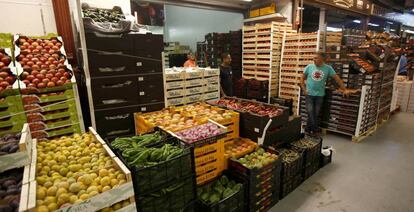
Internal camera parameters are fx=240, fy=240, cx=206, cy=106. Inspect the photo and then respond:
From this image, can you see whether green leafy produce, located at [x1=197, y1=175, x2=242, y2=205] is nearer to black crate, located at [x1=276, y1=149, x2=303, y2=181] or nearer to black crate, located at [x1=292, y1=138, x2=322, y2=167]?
black crate, located at [x1=276, y1=149, x2=303, y2=181]

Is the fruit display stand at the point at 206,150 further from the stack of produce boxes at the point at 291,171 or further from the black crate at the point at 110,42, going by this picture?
the black crate at the point at 110,42

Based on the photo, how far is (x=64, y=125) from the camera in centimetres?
347

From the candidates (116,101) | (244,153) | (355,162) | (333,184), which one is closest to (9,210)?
(244,153)

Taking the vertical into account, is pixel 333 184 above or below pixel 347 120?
below

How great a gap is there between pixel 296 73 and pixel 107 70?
4.65m

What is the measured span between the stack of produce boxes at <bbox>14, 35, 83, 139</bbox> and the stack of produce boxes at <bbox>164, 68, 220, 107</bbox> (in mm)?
1530

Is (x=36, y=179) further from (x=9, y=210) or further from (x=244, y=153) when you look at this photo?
(x=244, y=153)

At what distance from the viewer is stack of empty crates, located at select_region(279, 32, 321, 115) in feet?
19.1

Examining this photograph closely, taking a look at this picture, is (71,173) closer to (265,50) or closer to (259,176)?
(259,176)

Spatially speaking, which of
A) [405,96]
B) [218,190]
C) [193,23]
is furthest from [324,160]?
[193,23]

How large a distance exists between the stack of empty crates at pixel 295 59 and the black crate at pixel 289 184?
10.4ft

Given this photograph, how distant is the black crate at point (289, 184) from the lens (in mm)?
2928

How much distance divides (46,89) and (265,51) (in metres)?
5.17

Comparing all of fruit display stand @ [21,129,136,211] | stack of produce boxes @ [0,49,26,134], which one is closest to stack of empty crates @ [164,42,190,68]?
stack of produce boxes @ [0,49,26,134]
